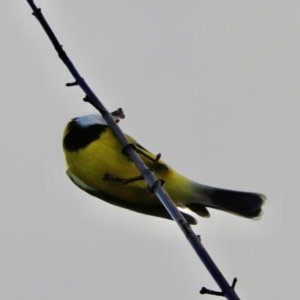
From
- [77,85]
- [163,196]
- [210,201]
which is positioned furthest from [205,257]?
[210,201]

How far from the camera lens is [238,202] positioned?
7379mm

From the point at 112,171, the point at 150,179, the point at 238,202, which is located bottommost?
the point at 238,202

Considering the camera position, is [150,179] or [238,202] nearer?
[150,179]

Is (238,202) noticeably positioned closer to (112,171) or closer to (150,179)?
(112,171)

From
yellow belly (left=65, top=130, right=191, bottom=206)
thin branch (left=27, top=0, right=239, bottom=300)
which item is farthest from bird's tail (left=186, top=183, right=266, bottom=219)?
thin branch (left=27, top=0, right=239, bottom=300)

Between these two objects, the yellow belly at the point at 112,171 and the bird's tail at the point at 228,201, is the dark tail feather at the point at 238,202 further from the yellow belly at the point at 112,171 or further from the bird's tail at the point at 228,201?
the yellow belly at the point at 112,171

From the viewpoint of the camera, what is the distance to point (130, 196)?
662 centimetres

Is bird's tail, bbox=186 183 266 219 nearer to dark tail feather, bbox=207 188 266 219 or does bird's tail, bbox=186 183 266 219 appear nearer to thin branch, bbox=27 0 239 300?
dark tail feather, bbox=207 188 266 219

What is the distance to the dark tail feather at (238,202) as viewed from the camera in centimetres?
729

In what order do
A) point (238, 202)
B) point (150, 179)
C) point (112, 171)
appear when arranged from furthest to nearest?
point (238, 202), point (112, 171), point (150, 179)

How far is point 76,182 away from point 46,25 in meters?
2.98

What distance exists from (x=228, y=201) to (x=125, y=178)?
164cm

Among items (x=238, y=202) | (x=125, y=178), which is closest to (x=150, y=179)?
(x=125, y=178)

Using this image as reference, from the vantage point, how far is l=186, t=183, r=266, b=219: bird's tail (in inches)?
282
